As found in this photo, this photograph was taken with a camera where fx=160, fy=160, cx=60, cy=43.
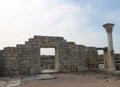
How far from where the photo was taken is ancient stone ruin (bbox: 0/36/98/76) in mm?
13711

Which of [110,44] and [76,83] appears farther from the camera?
[110,44]

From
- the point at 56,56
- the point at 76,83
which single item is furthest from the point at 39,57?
the point at 76,83

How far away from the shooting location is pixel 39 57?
14.5 m

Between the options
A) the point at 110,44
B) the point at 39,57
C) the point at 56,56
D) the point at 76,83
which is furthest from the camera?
the point at 56,56

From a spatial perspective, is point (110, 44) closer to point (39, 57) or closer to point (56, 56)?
point (56, 56)

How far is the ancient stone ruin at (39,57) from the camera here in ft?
45.0

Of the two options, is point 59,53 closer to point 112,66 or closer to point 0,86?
point 112,66

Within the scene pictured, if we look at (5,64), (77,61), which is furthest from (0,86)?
(77,61)

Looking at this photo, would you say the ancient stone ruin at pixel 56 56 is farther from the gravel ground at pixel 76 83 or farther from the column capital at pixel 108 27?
the gravel ground at pixel 76 83

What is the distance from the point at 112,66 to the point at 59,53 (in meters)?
5.06

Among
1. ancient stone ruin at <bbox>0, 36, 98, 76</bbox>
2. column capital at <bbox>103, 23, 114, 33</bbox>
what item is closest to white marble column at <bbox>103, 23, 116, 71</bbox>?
column capital at <bbox>103, 23, 114, 33</bbox>

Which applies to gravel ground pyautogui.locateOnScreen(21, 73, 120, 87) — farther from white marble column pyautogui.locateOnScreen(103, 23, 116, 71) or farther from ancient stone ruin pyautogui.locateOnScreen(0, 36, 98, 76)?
white marble column pyautogui.locateOnScreen(103, 23, 116, 71)

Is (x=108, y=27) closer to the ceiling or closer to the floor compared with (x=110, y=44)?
closer to the ceiling

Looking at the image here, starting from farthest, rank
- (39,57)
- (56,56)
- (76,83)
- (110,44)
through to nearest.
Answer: (56,56) → (110,44) → (39,57) → (76,83)
